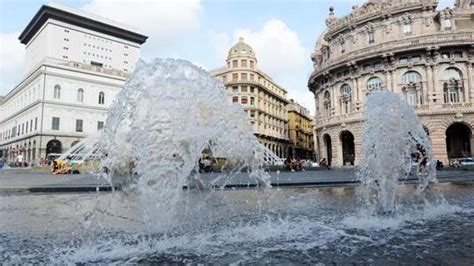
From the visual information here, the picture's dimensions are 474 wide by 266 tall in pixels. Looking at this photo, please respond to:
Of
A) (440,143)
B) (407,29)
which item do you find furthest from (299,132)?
(440,143)

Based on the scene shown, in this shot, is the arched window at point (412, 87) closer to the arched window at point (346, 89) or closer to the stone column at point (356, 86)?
the stone column at point (356, 86)

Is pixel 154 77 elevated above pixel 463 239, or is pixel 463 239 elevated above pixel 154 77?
pixel 154 77

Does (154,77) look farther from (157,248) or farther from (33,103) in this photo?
(33,103)

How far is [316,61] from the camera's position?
54.1 m

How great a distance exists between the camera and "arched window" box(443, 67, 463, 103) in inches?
1390

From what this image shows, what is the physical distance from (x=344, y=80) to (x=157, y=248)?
4034 centimetres

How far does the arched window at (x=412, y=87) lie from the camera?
3650cm

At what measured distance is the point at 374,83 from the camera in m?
39.0

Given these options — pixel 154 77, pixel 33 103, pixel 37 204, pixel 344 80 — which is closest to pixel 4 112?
pixel 33 103

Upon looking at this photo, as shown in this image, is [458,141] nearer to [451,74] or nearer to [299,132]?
[451,74]

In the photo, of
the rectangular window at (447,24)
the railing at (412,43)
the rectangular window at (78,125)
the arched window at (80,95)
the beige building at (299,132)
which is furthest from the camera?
the beige building at (299,132)

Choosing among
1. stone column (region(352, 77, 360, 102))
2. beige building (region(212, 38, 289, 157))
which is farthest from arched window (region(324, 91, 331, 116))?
beige building (region(212, 38, 289, 157))

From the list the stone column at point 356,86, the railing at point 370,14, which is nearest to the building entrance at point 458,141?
the stone column at point 356,86

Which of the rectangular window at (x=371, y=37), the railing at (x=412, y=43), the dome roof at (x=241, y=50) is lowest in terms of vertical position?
the railing at (x=412, y=43)
